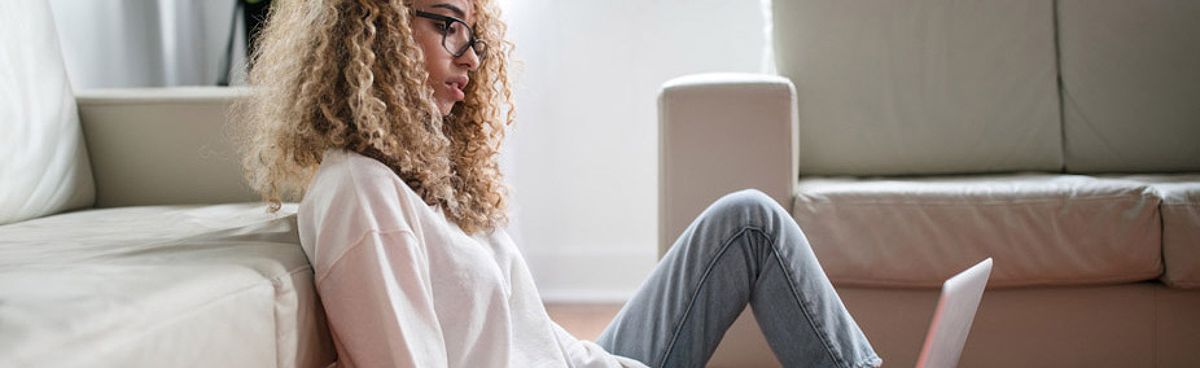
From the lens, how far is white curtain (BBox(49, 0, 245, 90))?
2.49 metres

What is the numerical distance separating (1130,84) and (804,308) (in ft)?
4.59

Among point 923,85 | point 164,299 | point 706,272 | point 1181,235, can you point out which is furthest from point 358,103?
point 923,85

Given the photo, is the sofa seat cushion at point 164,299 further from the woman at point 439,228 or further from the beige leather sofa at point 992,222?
the beige leather sofa at point 992,222

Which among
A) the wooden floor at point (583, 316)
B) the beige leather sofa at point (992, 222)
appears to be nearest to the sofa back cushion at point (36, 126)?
the beige leather sofa at point (992, 222)

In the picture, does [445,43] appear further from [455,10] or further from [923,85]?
[923,85]

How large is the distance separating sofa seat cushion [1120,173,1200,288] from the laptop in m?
0.61

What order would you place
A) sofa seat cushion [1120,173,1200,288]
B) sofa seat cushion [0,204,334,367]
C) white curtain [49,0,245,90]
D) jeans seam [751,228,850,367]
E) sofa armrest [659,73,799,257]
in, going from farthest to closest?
white curtain [49,0,245,90], sofa armrest [659,73,799,257], sofa seat cushion [1120,173,1200,288], jeans seam [751,228,850,367], sofa seat cushion [0,204,334,367]

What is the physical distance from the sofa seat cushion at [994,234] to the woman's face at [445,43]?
2.86ft

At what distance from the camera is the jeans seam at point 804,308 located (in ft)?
4.85

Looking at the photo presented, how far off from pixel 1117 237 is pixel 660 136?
76cm

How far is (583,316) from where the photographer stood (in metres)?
2.95

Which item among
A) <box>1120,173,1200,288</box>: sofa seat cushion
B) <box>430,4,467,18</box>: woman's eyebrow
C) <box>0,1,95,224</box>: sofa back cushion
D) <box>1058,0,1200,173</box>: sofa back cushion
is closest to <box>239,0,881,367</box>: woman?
<box>430,4,467,18</box>: woman's eyebrow

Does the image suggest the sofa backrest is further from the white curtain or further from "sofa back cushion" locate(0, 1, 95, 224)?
"sofa back cushion" locate(0, 1, 95, 224)

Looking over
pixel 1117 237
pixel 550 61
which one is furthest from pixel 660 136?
pixel 550 61
